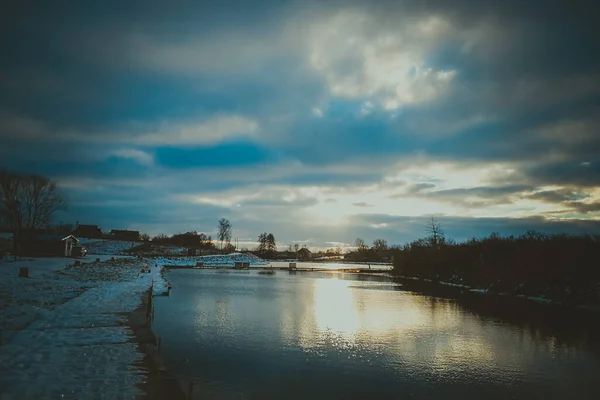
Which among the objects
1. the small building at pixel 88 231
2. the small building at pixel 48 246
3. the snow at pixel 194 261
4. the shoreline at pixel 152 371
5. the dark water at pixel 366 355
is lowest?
the snow at pixel 194 261

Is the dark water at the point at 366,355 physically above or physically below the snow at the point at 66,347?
below

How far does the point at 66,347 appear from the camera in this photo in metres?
12.8

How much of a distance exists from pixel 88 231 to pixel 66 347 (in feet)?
528

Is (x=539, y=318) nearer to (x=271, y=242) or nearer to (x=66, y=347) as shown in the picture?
(x=66, y=347)

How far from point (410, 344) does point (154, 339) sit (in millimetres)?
10435

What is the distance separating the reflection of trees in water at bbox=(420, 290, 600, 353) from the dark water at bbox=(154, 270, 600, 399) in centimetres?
22

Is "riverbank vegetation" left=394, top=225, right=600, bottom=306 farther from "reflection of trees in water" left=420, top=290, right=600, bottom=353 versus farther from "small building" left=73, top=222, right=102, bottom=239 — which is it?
"small building" left=73, top=222, right=102, bottom=239

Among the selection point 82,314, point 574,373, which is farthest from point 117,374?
point 574,373

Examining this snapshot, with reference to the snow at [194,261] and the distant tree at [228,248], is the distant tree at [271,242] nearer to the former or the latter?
the distant tree at [228,248]

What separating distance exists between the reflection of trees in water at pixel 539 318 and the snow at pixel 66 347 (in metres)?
18.4

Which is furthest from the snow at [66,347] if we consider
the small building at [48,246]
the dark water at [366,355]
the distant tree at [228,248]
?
the distant tree at [228,248]

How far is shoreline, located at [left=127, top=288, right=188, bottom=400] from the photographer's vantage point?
948 cm

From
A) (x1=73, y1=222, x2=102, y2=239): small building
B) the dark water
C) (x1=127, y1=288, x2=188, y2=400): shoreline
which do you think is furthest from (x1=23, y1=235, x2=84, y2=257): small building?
(x1=73, y1=222, x2=102, y2=239): small building

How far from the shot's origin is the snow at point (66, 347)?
371 inches
